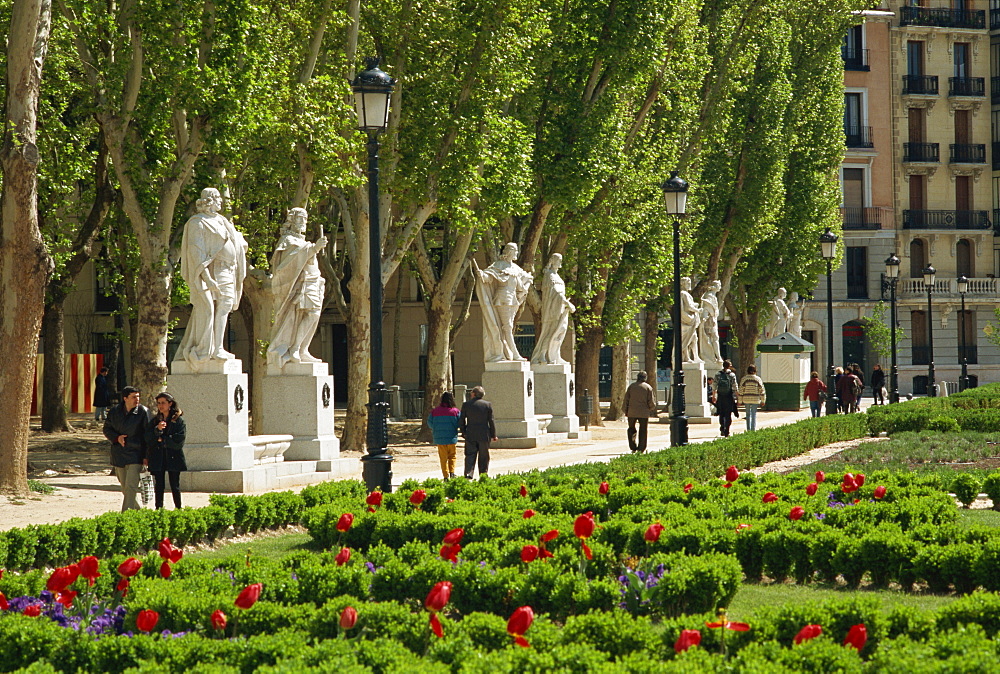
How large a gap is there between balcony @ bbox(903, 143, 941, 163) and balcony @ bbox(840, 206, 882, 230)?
3148 millimetres

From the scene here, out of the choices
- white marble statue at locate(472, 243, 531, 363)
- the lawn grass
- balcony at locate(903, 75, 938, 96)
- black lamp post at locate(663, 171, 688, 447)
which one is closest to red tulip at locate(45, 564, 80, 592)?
the lawn grass

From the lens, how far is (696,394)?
121 ft

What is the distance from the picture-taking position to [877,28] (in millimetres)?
59125

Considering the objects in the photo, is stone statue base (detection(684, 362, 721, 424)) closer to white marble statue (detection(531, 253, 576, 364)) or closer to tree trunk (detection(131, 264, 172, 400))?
white marble statue (detection(531, 253, 576, 364))

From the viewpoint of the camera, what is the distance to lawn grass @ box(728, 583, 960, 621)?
8523 millimetres

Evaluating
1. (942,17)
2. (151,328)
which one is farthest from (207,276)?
(942,17)

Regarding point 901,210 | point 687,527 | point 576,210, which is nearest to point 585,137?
point 576,210

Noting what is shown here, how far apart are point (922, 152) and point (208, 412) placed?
166 feet

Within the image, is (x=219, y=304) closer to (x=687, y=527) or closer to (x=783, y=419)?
(x=687, y=527)

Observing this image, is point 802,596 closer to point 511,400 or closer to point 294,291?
point 294,291

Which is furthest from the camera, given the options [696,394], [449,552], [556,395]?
[696,394]

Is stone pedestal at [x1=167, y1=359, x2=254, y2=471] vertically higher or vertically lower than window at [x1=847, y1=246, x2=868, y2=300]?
lower

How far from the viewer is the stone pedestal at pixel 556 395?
27.7 meters

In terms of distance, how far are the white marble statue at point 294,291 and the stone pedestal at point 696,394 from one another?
65.3 ft
